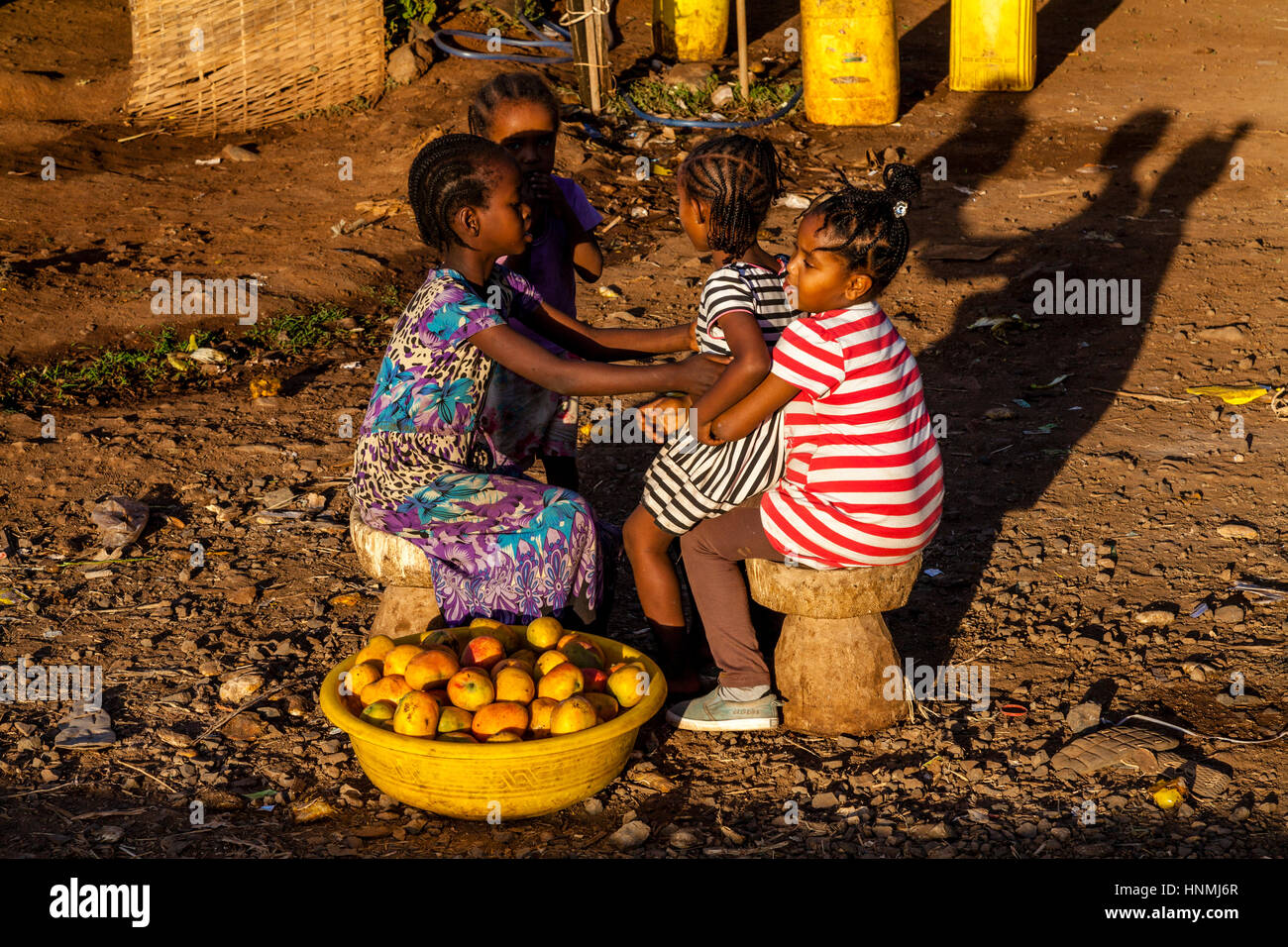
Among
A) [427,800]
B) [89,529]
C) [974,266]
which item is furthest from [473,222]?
[974,266]

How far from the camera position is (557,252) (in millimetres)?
4242

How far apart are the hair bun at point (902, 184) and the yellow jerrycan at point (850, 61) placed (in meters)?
6.17

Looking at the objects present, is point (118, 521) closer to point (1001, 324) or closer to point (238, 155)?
point (1001, 324)

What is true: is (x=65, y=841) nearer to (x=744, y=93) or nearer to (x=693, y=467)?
(x=693, y=467)

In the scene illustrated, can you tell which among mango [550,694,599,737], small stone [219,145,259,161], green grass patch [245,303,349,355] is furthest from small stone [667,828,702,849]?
small stone [219,145,259,161]

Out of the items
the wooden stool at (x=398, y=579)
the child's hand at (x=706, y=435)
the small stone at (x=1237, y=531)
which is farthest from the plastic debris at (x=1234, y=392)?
the wooden stool at (x=398, y=579)

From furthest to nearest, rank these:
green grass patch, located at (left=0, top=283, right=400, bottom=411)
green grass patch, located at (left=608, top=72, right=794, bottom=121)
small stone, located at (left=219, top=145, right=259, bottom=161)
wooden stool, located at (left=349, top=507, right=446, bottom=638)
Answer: green grass patch, located at (left=608, top=72, right=794, bottom=121), small stone, located at (left=219, top=145, right=259, bottom=161), green grass patch, located at (left=0, top=283, right=400, bottom=411), wooden stool, located at (left=349, top=507, right=446, bottom=638)

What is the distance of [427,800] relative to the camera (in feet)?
9.68

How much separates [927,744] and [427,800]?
4.37 feet

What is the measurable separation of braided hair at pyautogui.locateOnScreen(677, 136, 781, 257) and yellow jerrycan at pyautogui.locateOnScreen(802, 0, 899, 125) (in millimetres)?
6143

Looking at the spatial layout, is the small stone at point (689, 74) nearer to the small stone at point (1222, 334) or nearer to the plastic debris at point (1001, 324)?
the plastic debris at point (1001, 324)

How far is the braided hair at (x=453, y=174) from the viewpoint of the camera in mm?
3270

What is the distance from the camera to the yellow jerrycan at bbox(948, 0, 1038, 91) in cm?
944

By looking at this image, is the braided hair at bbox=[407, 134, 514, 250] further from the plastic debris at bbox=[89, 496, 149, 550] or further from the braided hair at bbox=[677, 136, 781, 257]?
the plastic debris at bbox=[89, 496, 149, 550]
